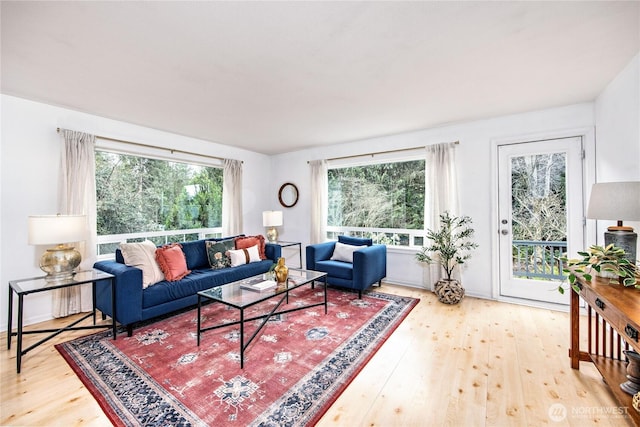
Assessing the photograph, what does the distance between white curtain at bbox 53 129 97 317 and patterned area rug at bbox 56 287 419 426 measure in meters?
0.81

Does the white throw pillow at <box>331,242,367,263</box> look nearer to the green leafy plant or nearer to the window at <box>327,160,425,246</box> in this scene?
the window at <box>327,160,425,246</box>

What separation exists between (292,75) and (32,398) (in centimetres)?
300

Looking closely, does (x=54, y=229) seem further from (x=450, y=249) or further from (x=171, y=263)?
(x=450, y=249)

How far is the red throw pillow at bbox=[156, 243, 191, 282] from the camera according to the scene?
123 inches

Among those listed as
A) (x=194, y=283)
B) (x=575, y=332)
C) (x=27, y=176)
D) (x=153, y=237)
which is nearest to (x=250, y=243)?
(x=194, y=283)

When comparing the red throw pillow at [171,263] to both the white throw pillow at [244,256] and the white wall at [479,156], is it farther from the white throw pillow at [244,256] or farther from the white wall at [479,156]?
the white wall at [479,156]

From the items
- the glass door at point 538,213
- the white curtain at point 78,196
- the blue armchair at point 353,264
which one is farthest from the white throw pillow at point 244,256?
the glass door at point 538,213

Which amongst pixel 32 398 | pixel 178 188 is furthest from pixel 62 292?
pixel 178 188

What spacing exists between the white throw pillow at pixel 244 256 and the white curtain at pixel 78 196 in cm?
161

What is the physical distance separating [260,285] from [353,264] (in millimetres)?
1389

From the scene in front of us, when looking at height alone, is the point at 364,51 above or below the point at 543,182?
above

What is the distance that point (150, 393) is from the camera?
1.84 m

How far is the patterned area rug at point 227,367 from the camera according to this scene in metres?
1.67

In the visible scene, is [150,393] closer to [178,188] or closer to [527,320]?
[178,188]
